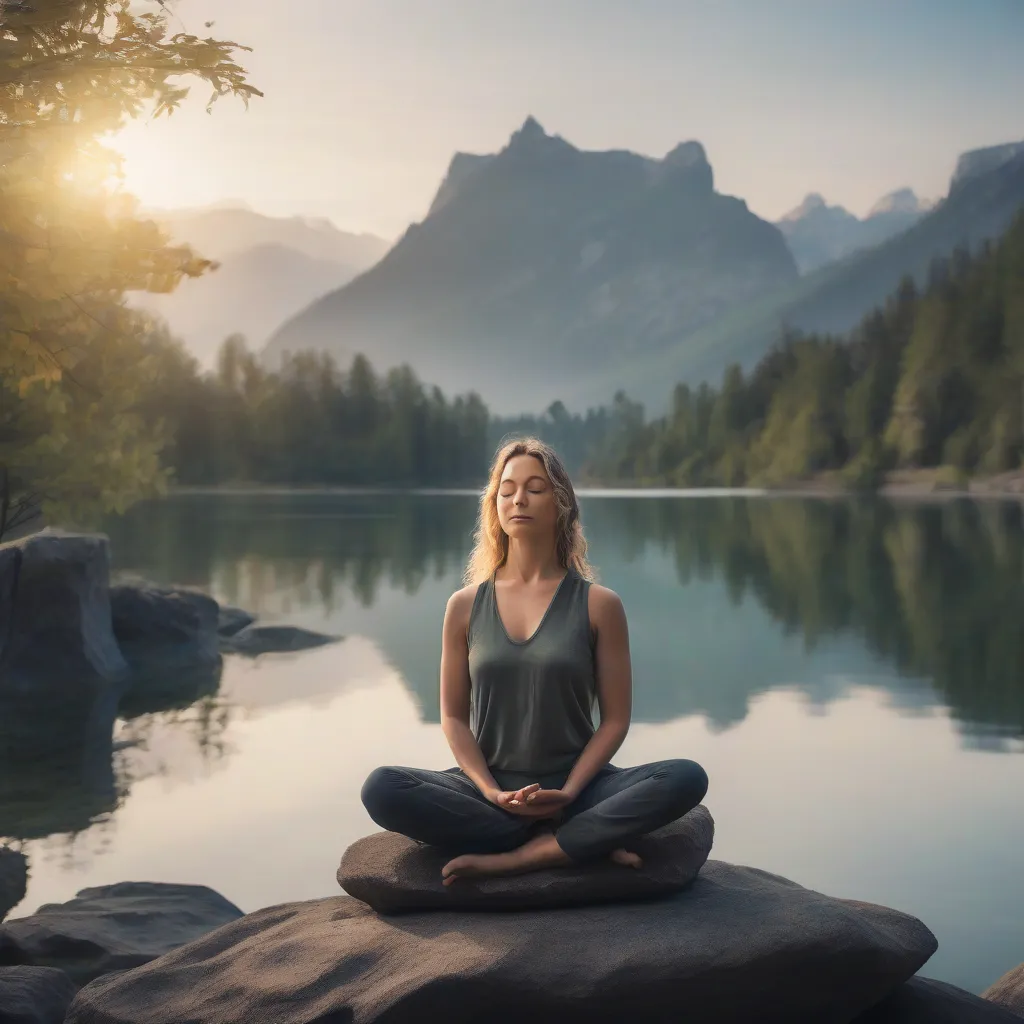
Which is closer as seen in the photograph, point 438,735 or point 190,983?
point 190,983

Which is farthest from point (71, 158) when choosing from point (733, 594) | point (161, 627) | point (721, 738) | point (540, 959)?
point (733, 594)

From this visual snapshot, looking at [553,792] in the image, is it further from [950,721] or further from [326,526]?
[326,526]

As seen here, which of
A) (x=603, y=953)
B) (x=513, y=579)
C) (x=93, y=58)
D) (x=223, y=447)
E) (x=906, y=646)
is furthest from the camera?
(x=223, y=447)

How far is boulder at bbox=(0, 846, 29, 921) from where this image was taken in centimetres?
659

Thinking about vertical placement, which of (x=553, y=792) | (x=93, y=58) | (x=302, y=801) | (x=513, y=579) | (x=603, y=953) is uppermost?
(x=93, y=58)

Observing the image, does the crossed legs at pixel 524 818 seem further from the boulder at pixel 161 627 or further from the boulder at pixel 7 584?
the boulder at pixel 161 627

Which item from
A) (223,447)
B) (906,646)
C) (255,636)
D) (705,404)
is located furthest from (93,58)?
(705,404)

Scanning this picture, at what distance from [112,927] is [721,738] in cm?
628

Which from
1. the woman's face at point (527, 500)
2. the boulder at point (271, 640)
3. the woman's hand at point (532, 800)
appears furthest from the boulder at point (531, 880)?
the boulder at point (271, 640)

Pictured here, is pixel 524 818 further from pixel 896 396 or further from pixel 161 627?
pixel 896 396

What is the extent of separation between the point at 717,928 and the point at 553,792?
0.71 m

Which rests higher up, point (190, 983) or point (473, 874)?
point (473, 874)

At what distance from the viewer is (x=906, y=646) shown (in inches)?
637

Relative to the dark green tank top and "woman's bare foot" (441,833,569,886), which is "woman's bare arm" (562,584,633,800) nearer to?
the dark green tank top
